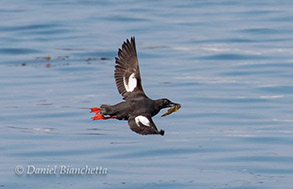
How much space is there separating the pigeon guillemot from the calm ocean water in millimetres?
2288

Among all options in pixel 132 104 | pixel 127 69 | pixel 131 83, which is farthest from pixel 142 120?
pixel 127 69

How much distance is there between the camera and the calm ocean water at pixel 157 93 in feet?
44.3

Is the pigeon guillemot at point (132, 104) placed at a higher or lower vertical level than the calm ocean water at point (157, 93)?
higher

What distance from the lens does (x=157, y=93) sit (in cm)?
1884

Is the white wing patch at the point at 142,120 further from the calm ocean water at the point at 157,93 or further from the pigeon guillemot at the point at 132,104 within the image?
the calm ocean water at the point at 157,93

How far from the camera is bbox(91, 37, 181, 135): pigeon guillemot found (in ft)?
31.1

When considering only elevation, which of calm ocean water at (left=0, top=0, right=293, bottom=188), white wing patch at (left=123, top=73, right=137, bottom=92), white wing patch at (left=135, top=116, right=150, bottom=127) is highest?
white wing patch at (left=123, top=73, right=137, bottom=92)

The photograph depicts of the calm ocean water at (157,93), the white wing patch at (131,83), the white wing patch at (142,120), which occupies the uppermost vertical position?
the white wing patch at (131,83)

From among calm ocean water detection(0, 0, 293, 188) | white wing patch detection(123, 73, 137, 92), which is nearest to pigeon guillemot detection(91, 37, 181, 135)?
white wing patch detection(123, 73, 137, 92)

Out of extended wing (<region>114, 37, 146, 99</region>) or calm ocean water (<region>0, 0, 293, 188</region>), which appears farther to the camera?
calm ocean water (<region>0, 0, 293, 188</region>)

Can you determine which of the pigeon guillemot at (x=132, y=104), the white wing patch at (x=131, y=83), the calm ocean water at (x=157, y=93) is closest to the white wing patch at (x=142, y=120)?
the pigeon guillemot at (x=132, y=104)

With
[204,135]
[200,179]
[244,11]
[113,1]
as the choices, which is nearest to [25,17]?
[113,1]

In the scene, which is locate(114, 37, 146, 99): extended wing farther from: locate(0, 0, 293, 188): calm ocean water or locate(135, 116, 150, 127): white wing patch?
locate(0, 0, 293, 188): calm ocean water

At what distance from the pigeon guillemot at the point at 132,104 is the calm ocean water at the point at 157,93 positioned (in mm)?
2288
